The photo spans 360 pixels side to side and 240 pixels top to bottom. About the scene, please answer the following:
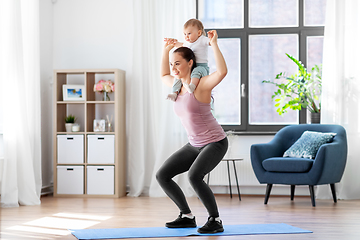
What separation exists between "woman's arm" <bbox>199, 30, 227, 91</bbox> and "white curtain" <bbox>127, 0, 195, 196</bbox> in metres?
2.44

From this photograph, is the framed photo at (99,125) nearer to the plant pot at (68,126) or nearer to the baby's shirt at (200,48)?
the plant pot at (68,126)

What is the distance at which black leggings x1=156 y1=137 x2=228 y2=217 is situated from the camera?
3.01m

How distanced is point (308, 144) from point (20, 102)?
3.03 metres

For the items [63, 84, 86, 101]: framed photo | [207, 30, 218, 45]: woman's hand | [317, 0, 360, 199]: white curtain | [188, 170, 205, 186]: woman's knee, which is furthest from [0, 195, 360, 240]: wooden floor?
[207, 30, 218, 45]: woman's hand

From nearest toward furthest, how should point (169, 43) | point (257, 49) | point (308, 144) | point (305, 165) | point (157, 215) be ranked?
point (169, 43) < point (157, 215) < point (305, 165) < point (308, 144) < point (257, 49)

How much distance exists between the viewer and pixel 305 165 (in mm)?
4473

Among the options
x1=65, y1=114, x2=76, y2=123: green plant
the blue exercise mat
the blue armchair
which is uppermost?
x1=65, y1=114, x2=76, y2=123: green plant

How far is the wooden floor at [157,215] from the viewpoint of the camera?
3.26 m

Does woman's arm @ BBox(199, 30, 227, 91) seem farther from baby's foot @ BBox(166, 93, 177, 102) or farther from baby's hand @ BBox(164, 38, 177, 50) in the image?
baby's hand @ BBox(164, 38, 177, 50)

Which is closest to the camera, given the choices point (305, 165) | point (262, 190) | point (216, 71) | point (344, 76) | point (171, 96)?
point (216, 71)

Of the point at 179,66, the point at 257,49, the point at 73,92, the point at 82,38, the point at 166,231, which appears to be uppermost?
the point at 82,38

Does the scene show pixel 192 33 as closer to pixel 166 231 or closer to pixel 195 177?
pixel 195 177

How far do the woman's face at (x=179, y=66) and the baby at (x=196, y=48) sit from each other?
52 mm

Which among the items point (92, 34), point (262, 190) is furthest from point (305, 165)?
point (92, 34)
